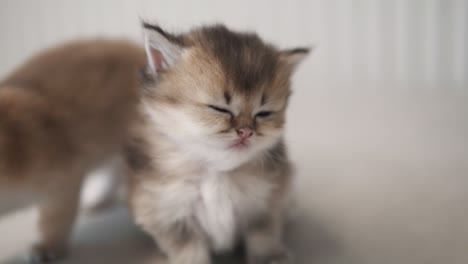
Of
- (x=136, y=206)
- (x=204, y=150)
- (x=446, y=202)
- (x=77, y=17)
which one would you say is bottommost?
(x=446, y=202)

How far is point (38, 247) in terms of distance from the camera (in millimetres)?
1295

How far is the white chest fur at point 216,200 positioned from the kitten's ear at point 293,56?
0.25 metres

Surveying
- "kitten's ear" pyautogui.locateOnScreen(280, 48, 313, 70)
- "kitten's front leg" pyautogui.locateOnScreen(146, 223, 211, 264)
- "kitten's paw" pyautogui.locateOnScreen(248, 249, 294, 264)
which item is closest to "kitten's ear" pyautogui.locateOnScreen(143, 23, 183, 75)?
"kitten's ear" pyautogui.locateOnScreen(280, 48, 313, 70)

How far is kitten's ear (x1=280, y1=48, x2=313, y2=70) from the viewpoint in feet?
3.65

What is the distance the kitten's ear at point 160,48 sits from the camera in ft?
3.33

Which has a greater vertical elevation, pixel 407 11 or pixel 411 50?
pixel 407 11

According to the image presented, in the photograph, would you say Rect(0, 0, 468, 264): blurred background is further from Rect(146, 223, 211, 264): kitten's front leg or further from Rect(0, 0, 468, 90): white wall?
Rect(146, 223, 211, 264): kitten's front leg

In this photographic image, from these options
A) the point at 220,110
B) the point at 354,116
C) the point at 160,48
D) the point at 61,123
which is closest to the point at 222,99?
the point at 220,110

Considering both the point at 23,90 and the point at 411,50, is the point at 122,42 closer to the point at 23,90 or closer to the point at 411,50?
the point at 23,90

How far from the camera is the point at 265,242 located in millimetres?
1173

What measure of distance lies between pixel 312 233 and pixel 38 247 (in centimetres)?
68

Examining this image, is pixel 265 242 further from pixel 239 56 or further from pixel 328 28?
pixel 328 28

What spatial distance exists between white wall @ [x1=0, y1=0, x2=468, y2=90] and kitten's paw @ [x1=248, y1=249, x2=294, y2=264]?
1.74m

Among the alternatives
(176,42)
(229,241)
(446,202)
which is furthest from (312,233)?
(176,42)
